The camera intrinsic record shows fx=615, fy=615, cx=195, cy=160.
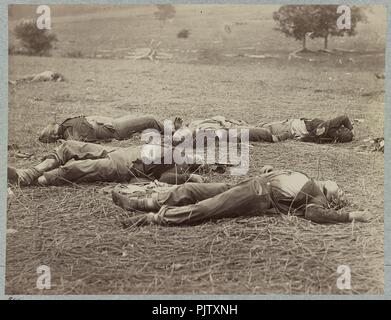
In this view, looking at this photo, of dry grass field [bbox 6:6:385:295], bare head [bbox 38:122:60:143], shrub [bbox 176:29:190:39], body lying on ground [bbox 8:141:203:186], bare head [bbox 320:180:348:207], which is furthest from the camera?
shrub [bbox 176:29:190:39]

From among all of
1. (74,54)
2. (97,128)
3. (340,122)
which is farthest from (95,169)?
(340,122)

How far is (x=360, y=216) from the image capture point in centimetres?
564

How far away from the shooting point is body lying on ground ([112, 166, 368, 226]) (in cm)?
548

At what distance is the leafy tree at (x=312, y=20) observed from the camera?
19.4ft

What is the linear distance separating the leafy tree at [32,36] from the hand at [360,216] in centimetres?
330

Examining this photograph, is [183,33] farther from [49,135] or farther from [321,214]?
[321,214]

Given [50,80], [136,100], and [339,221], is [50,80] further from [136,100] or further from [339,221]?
[339,221]

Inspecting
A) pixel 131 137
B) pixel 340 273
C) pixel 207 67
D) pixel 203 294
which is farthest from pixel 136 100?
pixel 340 273

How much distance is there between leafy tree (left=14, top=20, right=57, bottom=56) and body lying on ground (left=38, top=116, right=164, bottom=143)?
75cm

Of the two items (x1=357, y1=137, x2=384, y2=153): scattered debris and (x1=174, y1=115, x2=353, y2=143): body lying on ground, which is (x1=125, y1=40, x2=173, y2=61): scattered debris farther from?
(x1=357, y1=137, x2=384, y2=153): scattered debris

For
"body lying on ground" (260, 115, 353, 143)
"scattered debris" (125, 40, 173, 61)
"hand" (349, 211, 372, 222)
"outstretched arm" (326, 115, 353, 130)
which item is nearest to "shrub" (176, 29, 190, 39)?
"scattered debris" (125, 40, 173, 61)

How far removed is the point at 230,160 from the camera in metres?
5.84

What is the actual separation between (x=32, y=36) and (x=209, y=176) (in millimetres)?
2188

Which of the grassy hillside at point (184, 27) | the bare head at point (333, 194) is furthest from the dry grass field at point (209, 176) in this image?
the bare head at point (333, 194)
